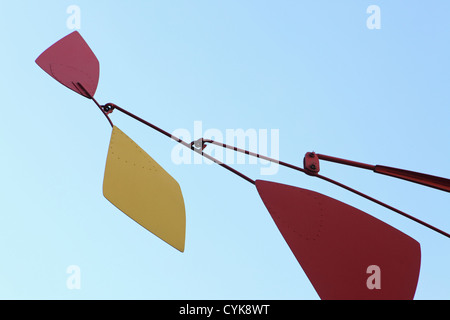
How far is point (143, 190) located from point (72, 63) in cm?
114

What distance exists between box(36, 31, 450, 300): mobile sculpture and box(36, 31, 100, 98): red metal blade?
0.37m

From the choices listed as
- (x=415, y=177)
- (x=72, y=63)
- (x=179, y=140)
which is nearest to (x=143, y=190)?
(x=179, y=140)

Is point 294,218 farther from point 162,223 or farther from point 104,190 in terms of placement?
point 104,190

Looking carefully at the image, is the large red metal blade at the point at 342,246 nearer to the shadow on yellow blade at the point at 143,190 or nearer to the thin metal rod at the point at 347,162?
the thin metal rod at the point at 347,162

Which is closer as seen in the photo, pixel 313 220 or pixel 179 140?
pixel 313 220

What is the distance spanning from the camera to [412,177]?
101 inches

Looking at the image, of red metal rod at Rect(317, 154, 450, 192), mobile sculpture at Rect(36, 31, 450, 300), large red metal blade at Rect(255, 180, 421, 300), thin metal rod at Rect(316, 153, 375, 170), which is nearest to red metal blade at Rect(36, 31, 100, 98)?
Answer: mobile sculpture at Rect(36, 31, 450, 300)

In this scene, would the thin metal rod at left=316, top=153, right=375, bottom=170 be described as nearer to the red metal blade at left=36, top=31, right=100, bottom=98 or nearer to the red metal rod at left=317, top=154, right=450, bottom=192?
the red metal rod at left=317, top=154, right=450, bottom=192

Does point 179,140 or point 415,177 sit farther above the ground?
point 179,140

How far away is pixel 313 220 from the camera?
232 centimetres

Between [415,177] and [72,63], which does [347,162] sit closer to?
[415,177]

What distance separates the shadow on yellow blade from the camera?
2.30 m
